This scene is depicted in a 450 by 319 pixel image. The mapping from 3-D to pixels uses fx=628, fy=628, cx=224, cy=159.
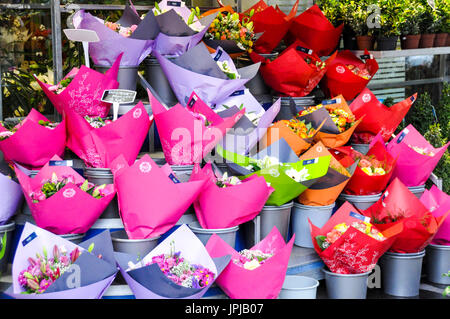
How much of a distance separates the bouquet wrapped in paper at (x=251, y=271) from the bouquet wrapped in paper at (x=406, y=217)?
84 cm

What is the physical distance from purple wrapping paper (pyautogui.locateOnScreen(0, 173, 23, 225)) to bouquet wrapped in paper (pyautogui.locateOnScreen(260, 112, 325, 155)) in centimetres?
142

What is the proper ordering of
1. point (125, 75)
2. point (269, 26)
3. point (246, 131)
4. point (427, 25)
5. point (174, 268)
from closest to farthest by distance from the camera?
1. point (174, 268)
2. point (246, 131)
3. point (125, 75)
4. point (269, 26)
5. point (427, 25)

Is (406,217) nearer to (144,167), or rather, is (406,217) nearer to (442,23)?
(144,167)

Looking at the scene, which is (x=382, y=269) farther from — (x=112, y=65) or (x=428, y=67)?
(x=428, y=67)

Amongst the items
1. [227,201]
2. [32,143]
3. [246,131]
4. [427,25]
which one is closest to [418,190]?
[246,131]

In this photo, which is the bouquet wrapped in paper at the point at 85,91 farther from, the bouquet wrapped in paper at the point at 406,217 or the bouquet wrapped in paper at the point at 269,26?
the bouquet wrapped in paper at the point at 406,217

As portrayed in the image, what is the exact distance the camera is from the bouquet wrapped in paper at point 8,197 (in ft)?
10.2

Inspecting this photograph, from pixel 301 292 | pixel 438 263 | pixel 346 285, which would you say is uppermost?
pixel 301 292

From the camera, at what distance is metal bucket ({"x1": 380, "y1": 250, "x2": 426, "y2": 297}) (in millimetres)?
3725

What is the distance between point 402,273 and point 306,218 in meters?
0.66

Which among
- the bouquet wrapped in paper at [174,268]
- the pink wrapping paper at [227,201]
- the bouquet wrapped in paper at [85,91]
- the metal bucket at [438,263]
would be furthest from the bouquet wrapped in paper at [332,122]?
the bouquet wrapped in paper at [174,268]

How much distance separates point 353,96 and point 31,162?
2477 millimetres

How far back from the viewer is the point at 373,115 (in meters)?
4.48

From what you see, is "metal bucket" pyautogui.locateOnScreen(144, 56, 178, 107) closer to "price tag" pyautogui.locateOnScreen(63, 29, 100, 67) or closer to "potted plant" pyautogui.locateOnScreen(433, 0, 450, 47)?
"price tag" pyautogui.locateOnScreen(63, 29, 100, 67)
